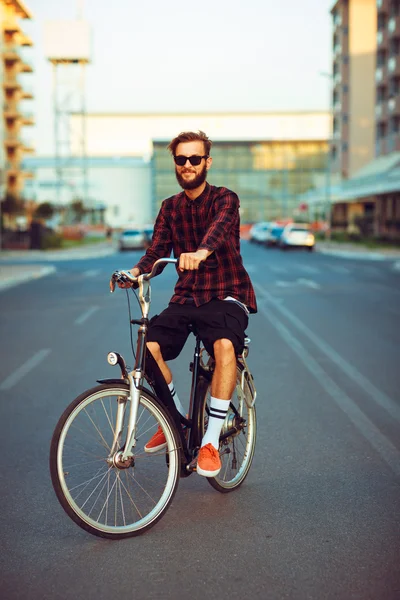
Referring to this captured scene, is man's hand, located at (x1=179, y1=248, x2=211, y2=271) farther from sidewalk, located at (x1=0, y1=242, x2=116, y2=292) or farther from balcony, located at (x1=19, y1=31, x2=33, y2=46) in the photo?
balcony, located at (x1=19, y1=31, x2=33, y2=46)

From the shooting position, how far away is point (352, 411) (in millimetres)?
7035

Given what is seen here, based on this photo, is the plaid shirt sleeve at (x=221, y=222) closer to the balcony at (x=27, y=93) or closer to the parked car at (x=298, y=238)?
the parked car at (x=298, y=238)

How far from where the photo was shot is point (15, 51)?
2864 inches

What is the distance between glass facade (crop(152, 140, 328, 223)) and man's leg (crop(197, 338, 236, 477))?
10161cm

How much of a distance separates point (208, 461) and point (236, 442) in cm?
58

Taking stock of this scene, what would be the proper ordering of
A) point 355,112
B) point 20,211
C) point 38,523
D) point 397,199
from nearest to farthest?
1. point 38,523
2. point 397,199
3. point 20,211
4. point 355,112

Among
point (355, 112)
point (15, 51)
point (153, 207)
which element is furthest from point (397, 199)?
point (153, 207)

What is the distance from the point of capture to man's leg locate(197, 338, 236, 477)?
170 inches

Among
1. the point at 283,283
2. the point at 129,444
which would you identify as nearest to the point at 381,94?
the point at 283,283

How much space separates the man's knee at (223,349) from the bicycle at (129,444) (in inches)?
6.0

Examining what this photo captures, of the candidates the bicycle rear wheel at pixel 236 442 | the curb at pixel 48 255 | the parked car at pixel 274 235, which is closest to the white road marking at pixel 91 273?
the curb at pixel 48 255

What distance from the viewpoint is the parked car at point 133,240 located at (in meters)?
49.8

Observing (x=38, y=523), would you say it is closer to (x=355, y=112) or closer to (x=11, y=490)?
(x=11, y=490)

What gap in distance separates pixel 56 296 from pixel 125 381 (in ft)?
51.1
